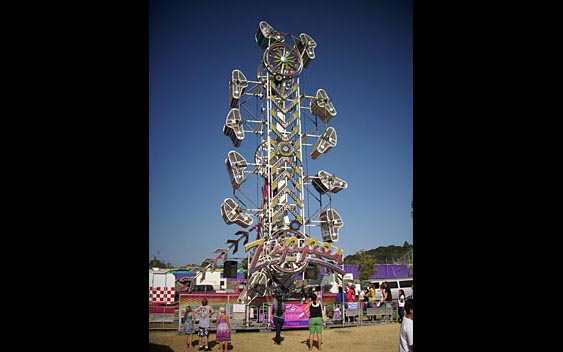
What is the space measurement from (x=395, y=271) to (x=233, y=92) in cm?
2184

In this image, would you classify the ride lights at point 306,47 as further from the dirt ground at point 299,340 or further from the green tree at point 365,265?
the green tree at point 365,265

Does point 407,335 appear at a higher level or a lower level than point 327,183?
lower

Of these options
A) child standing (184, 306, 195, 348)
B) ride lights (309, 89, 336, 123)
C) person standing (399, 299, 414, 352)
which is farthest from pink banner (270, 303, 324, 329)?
person standing (399, 299, 414, 352)

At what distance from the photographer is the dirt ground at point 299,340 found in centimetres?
948

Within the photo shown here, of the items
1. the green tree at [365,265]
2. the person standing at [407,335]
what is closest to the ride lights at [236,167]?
the person standing at [407,335]

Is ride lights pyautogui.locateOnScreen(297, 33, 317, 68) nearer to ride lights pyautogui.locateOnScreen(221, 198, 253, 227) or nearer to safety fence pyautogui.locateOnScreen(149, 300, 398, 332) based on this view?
ride lights pyautogui.locateOnScreen(221, 198, 253, 227)

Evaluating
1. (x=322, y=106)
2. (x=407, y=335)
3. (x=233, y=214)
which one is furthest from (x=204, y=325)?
(x=322, y=106)

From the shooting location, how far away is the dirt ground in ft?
31.1

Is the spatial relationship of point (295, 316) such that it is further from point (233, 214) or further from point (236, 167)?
point (236, 167)

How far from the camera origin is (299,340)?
10.6 meters

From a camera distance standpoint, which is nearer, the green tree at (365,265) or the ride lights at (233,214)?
the ride lights at (233,214)
